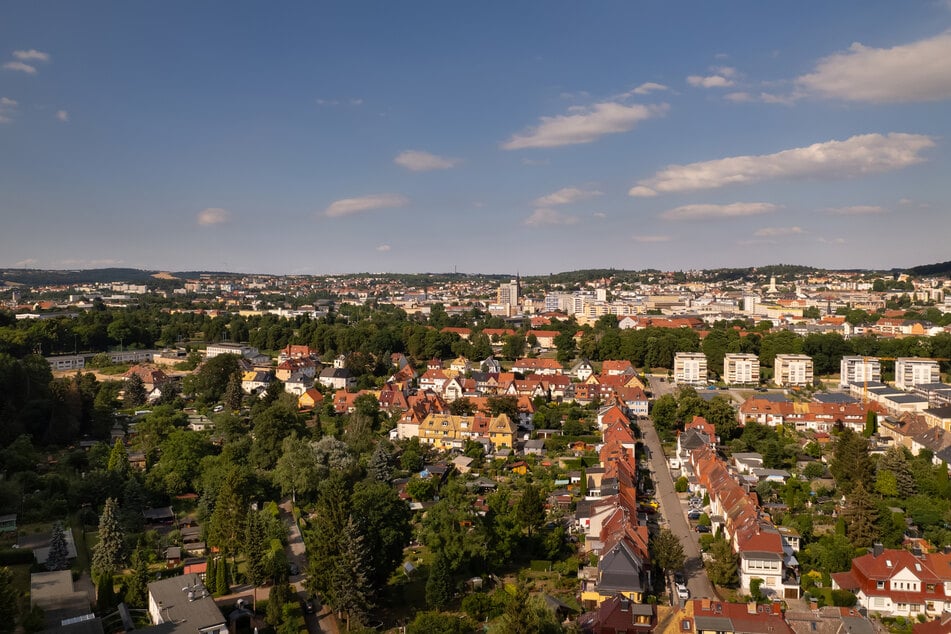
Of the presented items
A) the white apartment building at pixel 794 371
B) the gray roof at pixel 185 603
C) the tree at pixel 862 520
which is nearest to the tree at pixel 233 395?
the gray roof at pixel 185 603

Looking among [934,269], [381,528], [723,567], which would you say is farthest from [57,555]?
[934,269]

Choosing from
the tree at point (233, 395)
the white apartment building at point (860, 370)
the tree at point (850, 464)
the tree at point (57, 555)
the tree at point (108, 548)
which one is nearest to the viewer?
the tree at point (108, 548)

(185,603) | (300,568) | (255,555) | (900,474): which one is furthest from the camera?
(900,474)

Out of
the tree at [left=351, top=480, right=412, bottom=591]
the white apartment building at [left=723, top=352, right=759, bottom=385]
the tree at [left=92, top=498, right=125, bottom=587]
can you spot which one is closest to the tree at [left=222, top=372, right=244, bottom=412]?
the tree at [left=92, top=498, right=125, bottom=587]

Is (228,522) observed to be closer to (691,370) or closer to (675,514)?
(675,514)

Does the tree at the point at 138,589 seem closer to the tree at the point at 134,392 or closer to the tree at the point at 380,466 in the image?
the tree at the point at 380,466

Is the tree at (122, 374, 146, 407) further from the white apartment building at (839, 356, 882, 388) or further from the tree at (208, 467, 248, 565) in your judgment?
the white apartment building at (839, 356, 882, 388)

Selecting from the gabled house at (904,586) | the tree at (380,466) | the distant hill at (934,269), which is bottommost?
the gabled house at (904,586)
